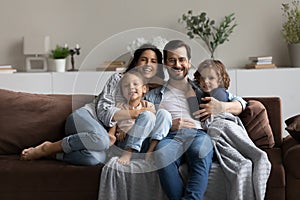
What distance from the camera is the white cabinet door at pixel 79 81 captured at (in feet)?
11.7

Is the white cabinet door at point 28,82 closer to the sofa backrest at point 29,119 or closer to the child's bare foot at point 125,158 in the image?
the sofa backrest at point 29,119

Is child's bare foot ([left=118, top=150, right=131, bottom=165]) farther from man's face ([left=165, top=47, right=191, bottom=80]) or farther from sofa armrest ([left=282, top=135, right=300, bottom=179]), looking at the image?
sofa armrest ([left=282, top=135, right=300, bottom=179])

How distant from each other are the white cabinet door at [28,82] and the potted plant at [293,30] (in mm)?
2049

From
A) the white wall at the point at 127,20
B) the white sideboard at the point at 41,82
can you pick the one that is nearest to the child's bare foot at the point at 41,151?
the white sideboard at the point at 41,82

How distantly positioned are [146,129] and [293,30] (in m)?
2.11

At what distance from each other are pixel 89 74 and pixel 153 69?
2.56ft

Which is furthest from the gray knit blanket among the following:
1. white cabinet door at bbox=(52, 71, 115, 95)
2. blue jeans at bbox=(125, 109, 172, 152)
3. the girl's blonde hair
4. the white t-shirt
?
white cabinet door at bbox=(52, 71, 115, 95)

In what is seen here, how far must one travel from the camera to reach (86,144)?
2936 mm

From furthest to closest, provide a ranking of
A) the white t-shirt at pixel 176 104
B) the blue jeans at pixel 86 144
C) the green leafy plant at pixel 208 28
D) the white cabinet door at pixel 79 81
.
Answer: the green leafy plant at pixel 208 28 → the white cabinet door at pixel 79 81 → the white t-shirt at pixel 176 104 → the blue jeans at pixel 86 144

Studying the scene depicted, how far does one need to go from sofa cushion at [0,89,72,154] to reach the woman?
0.41 feet

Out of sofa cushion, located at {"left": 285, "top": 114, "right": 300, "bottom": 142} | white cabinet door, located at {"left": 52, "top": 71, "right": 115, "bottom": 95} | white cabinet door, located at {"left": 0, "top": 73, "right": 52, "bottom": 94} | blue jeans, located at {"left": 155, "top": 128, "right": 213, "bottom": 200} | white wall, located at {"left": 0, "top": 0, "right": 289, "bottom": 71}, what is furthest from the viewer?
white wall, located at {"left": 0, "top": 0, "right": 289, "bottom": 71}

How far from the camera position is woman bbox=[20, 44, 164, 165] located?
2920 millimetres

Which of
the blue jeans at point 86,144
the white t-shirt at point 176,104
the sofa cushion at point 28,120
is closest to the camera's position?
the blue jeans at point 86,144

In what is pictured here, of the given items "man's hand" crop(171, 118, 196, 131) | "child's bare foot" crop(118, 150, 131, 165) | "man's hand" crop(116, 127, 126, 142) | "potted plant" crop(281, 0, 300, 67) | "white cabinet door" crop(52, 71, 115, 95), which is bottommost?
"child's bare foot" crop(118, 150, 131, 165)
